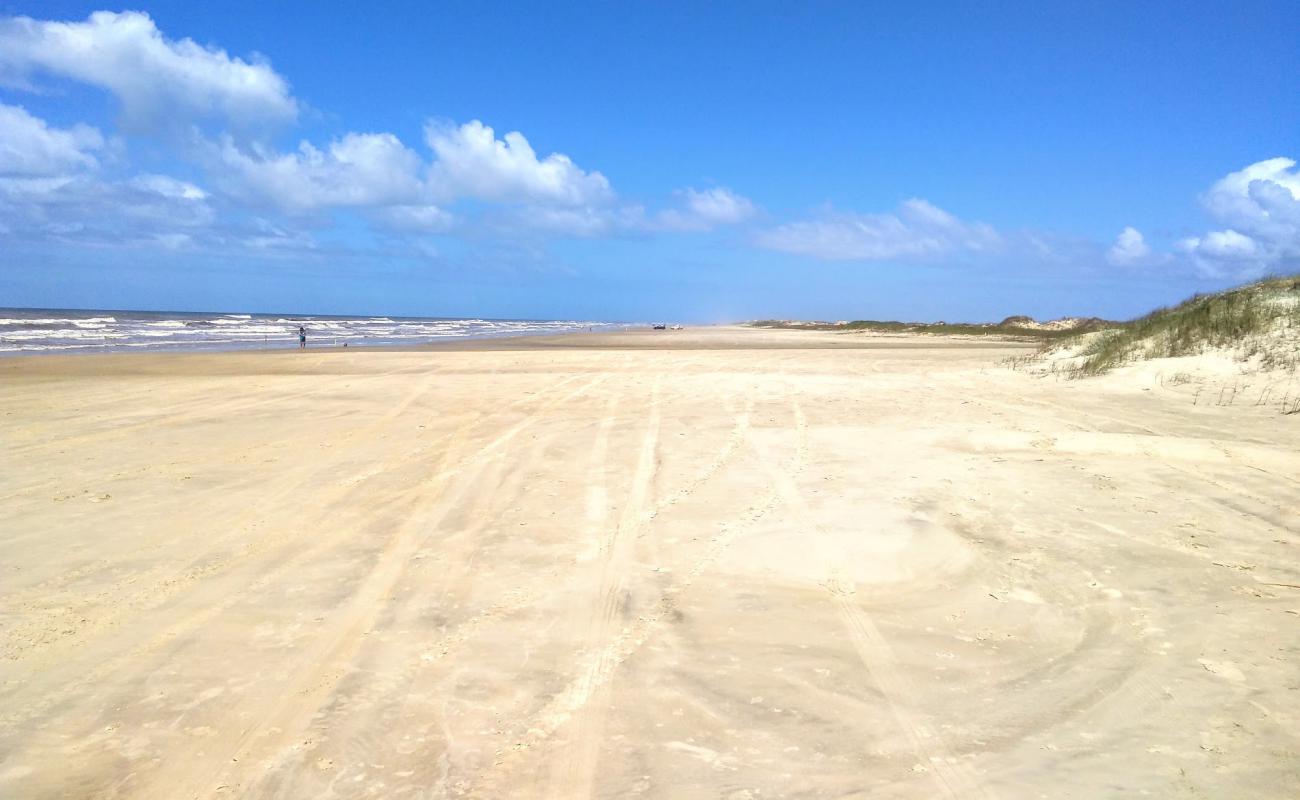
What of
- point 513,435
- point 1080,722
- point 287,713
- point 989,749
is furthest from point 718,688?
point 513,435

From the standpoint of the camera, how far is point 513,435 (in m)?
9.17

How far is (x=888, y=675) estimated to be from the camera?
344 centimetres

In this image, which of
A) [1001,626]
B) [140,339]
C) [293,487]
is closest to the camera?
[1001,626]

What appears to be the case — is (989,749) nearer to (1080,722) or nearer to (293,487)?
(1080,722)

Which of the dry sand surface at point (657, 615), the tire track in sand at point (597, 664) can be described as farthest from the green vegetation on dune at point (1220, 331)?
the tire track in sand at point (597, 664)

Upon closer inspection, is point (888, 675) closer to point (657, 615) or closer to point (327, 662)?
point (657, 615)

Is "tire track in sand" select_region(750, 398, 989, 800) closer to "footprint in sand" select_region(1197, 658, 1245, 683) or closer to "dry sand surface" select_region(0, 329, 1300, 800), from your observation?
"dry sand surface" select_region(0, 329, 1300, 800)

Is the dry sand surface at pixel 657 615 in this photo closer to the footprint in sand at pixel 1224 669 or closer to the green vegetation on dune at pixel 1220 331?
the footprint in sand at pixel 1224 669

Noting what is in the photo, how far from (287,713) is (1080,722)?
3.37m

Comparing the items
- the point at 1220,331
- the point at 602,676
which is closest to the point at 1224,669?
the point at 602,676

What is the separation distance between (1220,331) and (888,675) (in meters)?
13.5

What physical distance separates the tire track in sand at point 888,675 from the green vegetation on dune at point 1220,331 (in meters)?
10.2

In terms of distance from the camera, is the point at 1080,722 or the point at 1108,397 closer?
→ the point at 1080,722

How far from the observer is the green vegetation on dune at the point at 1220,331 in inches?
478
